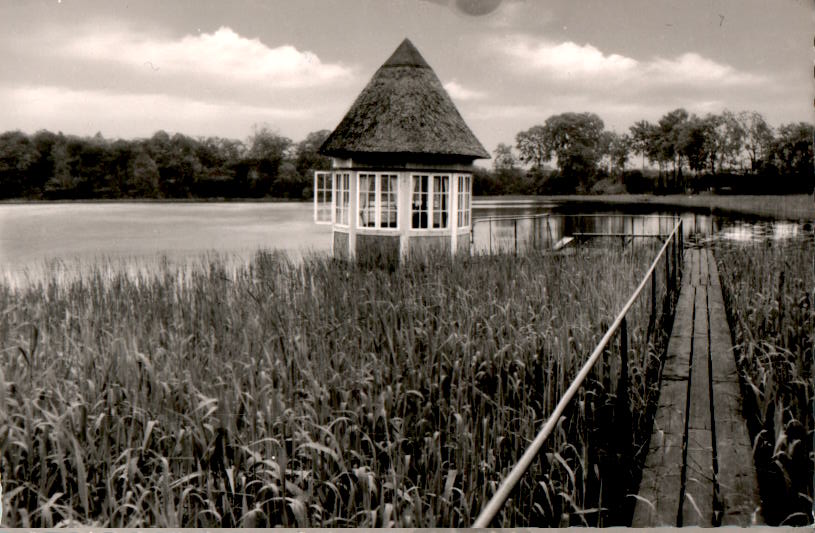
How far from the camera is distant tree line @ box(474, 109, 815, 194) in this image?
8396 millimetres

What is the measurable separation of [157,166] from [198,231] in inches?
515

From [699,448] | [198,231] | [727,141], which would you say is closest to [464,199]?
[727,141]

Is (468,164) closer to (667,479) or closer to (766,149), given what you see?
(766,149)

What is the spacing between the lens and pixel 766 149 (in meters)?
5.31

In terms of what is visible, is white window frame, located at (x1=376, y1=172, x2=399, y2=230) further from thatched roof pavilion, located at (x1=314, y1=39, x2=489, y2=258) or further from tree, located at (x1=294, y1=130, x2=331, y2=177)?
tree, located at (x1=294, y1=130, x2=331, y2=177)

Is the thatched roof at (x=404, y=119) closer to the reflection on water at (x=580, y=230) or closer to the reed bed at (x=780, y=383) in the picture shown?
the reflection on water at (x=580, y=230)

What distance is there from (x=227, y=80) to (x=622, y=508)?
5597 mm

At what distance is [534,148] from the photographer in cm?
1158

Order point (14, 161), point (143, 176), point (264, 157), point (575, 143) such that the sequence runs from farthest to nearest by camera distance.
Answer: point (264, 157)
point (575, 143)
point (143, 176)
point (14, 161)

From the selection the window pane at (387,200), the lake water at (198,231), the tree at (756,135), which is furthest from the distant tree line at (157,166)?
the tree at (756,135)

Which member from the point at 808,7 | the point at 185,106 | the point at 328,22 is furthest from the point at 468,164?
the point at 808,7

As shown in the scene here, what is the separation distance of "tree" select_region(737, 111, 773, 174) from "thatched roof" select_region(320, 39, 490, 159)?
5.41 m

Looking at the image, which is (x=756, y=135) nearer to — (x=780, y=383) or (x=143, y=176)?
(x=780, y=383)

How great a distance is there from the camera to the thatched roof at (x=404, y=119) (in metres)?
11.0
